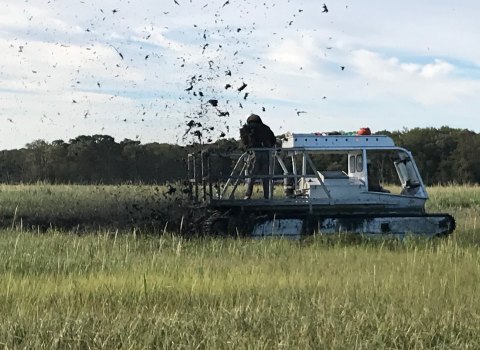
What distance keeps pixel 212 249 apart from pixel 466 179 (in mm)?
50953

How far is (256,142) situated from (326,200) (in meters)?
2.18

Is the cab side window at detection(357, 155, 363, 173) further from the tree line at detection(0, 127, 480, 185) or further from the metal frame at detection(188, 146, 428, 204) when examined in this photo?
the tree line at detection(0, 127, 480, 185)

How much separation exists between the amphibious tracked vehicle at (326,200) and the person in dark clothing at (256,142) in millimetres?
349

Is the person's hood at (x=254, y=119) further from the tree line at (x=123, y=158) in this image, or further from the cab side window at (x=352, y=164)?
the tree line at (x=123, y=158)

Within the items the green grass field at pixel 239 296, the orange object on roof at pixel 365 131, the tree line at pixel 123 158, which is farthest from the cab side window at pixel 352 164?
the tree line at pixel 123 158

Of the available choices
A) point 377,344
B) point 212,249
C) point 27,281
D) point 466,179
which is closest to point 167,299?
point 27,281

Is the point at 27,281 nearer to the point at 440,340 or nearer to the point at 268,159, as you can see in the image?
the point at 440,340

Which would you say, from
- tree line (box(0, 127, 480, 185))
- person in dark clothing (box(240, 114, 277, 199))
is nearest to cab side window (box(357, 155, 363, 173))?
person in dark clothing (box(240, 114, 277, 199))

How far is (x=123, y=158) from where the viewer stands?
46.8 m

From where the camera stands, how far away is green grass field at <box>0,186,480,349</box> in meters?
5.20

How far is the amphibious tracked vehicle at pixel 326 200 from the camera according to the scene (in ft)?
37.9

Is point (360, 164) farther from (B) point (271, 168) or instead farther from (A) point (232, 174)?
(A) point (232, 174)

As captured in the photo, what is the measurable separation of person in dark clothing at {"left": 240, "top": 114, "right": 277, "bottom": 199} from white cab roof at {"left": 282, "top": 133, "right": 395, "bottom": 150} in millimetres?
921

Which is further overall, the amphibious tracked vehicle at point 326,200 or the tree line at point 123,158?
the tree line at point 123,158
